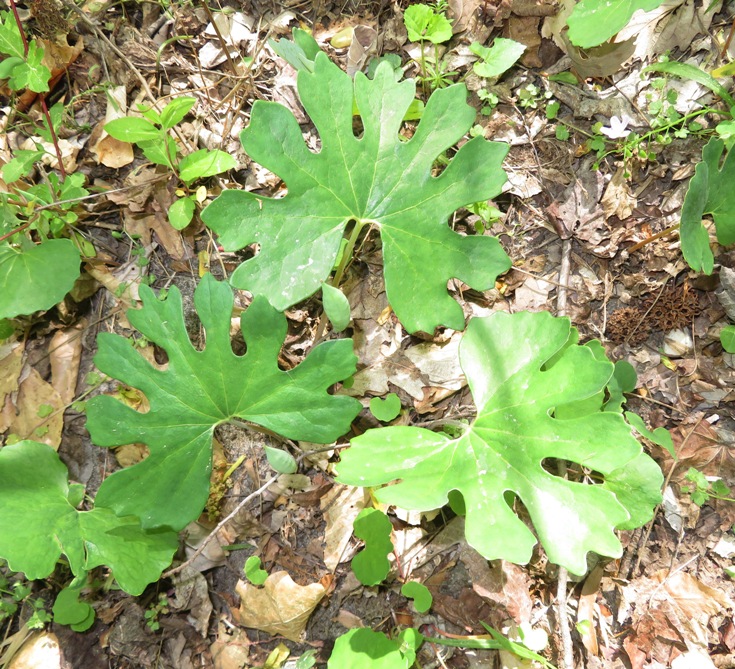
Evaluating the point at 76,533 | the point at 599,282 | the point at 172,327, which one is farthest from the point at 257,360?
the point at 599,282

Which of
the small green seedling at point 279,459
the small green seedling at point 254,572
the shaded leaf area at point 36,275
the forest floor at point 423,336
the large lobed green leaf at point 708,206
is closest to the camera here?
the large lobed green leaf at point 708,206

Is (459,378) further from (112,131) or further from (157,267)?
(112,131)

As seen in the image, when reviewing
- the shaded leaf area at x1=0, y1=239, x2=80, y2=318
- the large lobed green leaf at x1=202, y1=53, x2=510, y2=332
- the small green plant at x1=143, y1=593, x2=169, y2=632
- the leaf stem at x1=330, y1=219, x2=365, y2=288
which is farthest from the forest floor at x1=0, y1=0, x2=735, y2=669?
the large lobed green leaf at x1=202, y1=53, x2=510, y2=332

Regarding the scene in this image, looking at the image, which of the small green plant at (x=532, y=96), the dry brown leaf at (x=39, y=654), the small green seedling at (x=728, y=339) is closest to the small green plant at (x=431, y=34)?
the small green plant at (x=532, y=96)

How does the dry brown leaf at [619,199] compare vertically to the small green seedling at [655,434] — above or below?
above

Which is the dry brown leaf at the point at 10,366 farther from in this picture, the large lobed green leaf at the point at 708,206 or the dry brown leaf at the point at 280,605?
the large lobed green leaf at the point at 708,206

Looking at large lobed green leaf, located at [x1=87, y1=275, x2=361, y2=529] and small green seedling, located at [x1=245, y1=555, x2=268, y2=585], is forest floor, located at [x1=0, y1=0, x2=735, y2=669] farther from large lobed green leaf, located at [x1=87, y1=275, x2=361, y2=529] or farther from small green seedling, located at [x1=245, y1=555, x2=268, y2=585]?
large lobed green leaf, located at [x1=87, y1=275, x2=361, y2=529]
